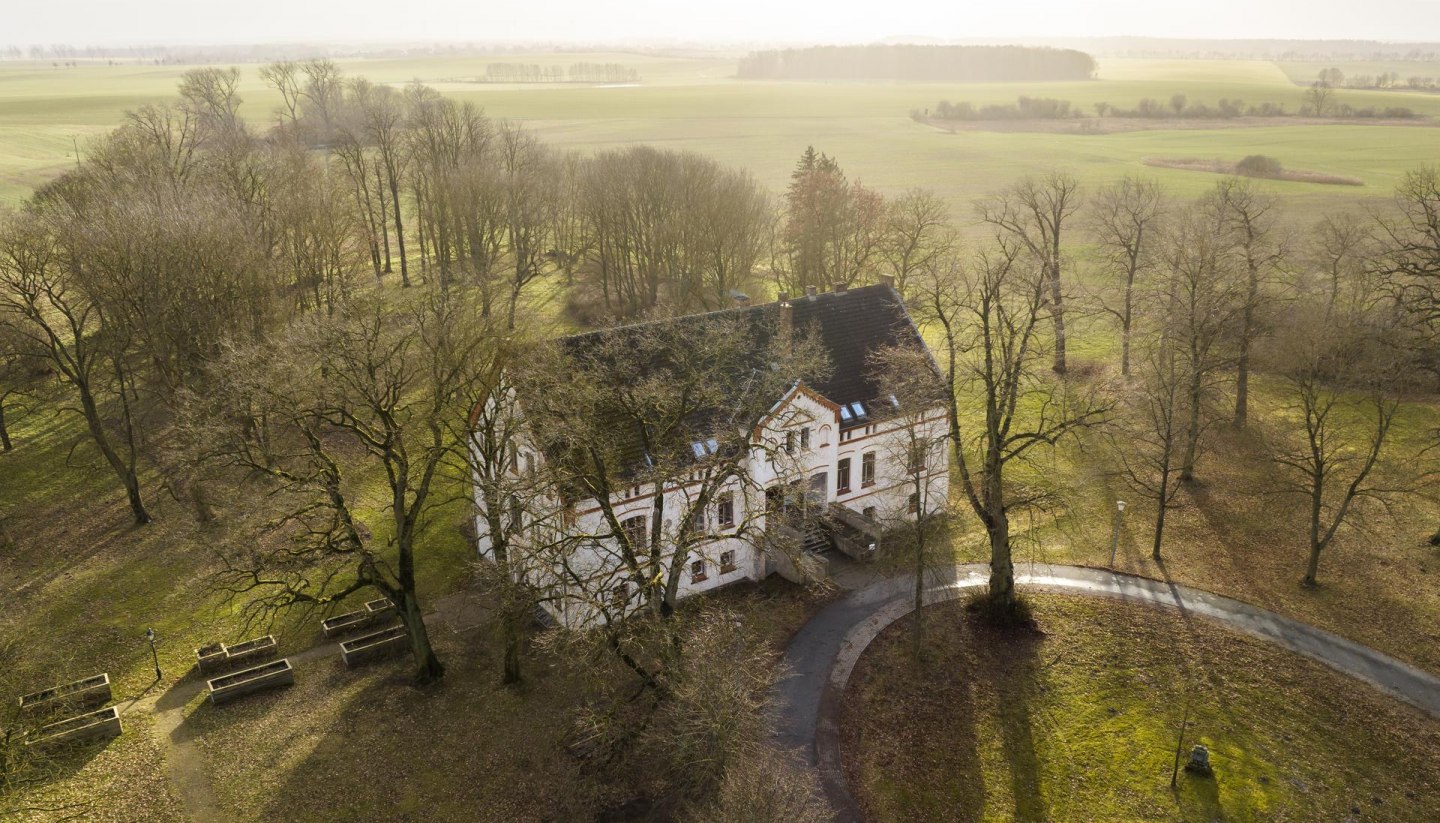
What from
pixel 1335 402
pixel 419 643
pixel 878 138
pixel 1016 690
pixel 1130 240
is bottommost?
pixel 1016 690

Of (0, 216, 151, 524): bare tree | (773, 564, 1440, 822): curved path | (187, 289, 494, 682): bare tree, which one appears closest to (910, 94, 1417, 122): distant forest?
(773, 564, 1440, 822): curved path

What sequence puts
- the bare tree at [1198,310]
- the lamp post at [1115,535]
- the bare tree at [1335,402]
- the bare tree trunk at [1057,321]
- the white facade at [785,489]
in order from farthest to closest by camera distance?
the bare tree trunk at [1057,321]
the bare tree at [1198,310]
the bare tree at [1335,402]
the lamp post at [1115,535]
the white facade at [785,489]

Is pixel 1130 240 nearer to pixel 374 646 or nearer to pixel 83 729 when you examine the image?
pixel 374 646

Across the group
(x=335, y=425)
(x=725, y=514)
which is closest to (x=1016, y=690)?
(x=725, y=514)

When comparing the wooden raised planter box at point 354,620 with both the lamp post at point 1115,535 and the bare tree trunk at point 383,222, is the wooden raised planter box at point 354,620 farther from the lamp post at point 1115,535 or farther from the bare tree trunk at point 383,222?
the bare tree trunk at point 383,222

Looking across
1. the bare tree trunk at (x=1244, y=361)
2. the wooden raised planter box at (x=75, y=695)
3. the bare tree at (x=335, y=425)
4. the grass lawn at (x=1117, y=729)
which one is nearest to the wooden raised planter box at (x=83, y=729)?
the wooden raised planter box at (x=75, y=695)

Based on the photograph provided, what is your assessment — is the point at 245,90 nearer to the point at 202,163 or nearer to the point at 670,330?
the point at 202,163
